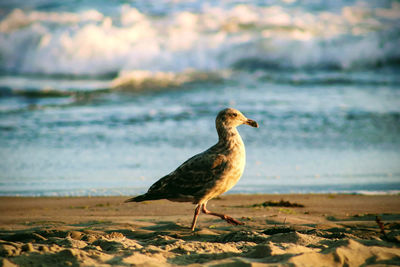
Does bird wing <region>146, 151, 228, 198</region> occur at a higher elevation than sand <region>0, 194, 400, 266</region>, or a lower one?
higher

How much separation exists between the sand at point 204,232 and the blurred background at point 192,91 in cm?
73

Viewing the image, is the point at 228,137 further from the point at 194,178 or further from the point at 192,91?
the point at 192,91

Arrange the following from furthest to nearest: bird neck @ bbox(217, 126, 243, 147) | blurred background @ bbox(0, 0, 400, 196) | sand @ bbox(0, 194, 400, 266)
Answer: blurred background @ bbox(0, 0, 400, 196) → bird neck @ bbox(217, 126, 243, 147) → sand @ bbox(0, 194, 400, 266)

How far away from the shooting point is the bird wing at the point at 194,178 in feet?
17.5

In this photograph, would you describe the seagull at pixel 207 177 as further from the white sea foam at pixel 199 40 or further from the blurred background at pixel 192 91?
the white sea foam at pixel 199 40

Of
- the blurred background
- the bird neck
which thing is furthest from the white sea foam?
the bird neck

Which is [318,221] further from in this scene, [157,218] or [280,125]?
[280,125]

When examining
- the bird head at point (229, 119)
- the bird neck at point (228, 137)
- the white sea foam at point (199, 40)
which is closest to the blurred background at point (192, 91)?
the white sea foam at point (199, 40)

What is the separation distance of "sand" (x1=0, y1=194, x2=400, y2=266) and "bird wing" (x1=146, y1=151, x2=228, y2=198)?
14.8 inches

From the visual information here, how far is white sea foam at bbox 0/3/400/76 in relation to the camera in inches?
822

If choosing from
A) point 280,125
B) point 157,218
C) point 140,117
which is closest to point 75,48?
point 140,117

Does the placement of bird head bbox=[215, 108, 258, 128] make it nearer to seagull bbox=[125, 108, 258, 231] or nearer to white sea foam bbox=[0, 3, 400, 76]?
seagull bbox=[125, 108, 258, 231]

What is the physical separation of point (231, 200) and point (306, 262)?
133 inches

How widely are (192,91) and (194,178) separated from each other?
1143cm
